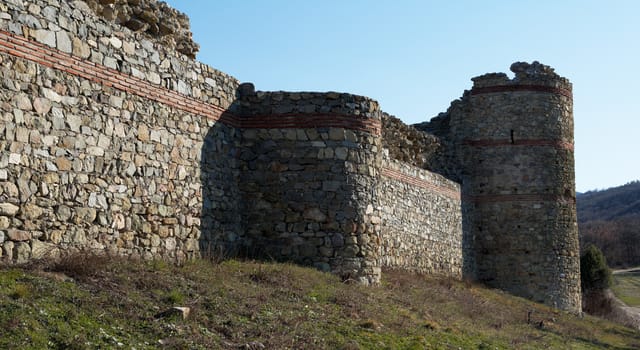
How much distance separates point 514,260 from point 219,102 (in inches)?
556

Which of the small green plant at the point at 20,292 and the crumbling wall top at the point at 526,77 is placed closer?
the small green plant at the point at 20,292

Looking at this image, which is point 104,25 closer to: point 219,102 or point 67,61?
point 67,61

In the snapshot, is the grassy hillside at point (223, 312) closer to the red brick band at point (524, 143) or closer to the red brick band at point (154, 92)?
the red brick band at point (154, 92)

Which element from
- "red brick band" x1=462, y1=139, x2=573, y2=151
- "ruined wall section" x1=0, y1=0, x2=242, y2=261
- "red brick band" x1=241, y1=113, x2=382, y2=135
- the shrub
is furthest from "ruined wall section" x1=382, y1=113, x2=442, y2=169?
the shrub

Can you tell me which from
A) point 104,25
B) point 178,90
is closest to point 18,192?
point 104,25

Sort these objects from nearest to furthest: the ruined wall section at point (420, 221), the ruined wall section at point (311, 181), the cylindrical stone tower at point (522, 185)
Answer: the ruined wall section at point (311, 181), the ruined wall section at point (420, 221), the cylindrical stone tower at point (522, 185)

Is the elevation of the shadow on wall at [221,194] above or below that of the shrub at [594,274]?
above

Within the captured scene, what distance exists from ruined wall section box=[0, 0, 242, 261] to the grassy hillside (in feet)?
2.09

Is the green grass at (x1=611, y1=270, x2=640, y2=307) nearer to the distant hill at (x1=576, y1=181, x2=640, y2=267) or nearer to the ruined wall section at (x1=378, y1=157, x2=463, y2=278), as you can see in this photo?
the distant hill at (x1=576, y1=181, x2=640, y2=267)

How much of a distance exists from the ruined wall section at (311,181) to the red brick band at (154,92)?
24mm

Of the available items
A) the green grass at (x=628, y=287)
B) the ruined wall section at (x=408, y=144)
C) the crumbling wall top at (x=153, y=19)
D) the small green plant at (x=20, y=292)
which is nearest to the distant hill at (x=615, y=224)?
the green grass at (x=628, y=287)

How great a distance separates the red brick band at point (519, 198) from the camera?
2366 centimetres

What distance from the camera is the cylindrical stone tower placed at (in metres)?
23.5

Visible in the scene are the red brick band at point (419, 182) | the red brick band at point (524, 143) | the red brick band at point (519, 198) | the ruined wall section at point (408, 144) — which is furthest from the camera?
the red brick band at point (524, 143)
